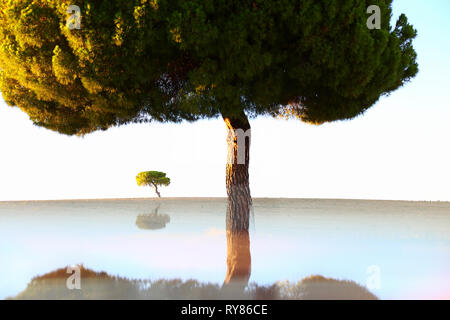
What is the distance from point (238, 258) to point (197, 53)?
6.30 m

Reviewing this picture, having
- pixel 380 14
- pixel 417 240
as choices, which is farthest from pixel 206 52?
pixel 417 240

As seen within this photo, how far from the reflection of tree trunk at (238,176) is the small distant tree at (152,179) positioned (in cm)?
2478

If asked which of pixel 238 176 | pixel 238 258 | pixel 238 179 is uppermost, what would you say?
pixel 238 176

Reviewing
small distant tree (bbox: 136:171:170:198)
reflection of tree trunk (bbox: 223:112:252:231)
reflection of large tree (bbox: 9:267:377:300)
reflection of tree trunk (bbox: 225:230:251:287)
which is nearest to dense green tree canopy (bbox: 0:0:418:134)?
reflection of tree trunk (bbox: 223:112:252:231)

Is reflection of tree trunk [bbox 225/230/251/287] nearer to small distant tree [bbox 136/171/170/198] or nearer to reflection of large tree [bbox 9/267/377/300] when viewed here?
reflection of large tree [bbox 9/267/377/300]

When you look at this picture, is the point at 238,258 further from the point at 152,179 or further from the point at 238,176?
the point at 152,179

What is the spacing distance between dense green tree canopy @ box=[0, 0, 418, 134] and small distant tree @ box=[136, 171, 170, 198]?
2551cm

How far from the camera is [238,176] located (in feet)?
48.2

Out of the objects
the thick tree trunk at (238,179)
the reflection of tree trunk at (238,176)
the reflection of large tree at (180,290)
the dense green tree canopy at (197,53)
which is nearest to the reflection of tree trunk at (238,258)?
the thick tree trunk at (238,179)

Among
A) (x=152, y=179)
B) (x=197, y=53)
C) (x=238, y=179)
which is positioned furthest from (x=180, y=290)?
(x=152, y=179)

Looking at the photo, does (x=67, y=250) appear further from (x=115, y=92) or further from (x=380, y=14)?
(x=380, y=14)

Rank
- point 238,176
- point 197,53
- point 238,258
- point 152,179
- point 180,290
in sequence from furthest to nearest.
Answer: point 152,179, point 238,176, point 238,258, point 197,53, point 180,290
